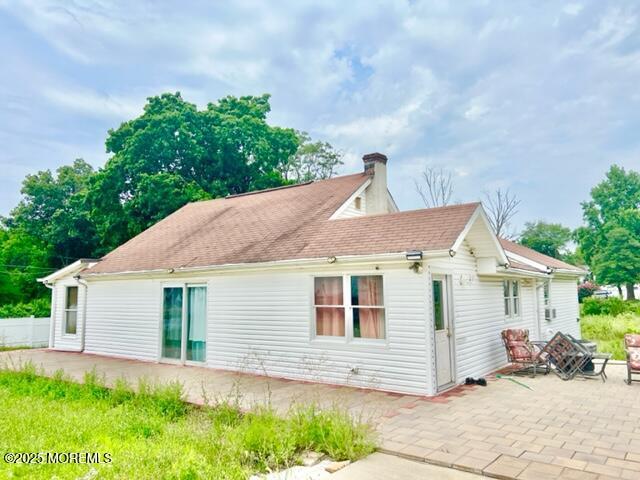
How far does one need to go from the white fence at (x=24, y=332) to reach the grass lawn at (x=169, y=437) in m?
12.7

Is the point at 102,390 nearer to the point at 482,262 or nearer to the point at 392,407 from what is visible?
the point at 392,407

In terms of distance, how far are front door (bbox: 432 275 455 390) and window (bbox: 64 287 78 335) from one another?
42.2 ft

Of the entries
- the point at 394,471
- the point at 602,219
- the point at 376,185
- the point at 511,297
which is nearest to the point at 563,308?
the point at 511,297

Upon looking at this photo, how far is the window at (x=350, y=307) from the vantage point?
7.86 meters

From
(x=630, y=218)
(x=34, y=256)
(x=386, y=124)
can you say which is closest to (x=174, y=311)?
(x=386, y=124)

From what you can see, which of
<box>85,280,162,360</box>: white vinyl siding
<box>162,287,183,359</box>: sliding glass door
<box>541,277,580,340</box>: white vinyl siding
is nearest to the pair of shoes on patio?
<box>541,277,580,340</box>: white vinyl siding

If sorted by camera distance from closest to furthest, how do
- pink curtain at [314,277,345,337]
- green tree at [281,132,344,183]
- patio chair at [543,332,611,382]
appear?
1. pink curtain at [314,277,345,337]
2. patio chair at [543,332,611,382]
3. green tree at [281,132,344,183]

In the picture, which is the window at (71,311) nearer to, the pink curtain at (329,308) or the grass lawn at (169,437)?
the grass lawn at (169,437)

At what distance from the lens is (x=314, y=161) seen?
38125mm

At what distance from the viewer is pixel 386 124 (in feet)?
82.3

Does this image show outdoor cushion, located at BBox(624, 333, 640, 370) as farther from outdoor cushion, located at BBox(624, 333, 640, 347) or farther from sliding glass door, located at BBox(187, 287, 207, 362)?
sliding glass door, located at BBox(187, 287, 207, 362)

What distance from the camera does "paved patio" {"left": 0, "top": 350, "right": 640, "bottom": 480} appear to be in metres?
4.17

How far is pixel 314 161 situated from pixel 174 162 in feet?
50.8

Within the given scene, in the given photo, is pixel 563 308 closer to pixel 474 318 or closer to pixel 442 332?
pixel 474 318
